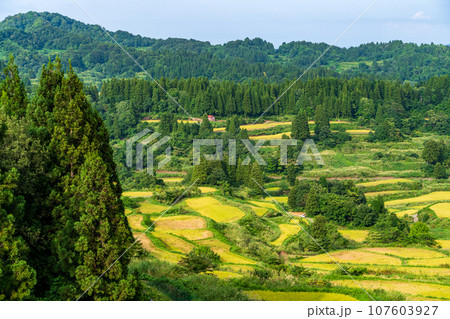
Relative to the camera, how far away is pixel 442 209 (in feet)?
137

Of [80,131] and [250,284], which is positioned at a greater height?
[80,131]

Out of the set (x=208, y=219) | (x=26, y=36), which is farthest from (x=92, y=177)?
(x=26, y=36)

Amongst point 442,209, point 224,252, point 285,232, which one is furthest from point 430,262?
point 442,209

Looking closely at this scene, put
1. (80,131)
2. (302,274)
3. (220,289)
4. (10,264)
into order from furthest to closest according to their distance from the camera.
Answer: (302,274) < (220,289) < (80,131) < (10,264)

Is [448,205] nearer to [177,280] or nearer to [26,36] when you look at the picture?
[177,280]

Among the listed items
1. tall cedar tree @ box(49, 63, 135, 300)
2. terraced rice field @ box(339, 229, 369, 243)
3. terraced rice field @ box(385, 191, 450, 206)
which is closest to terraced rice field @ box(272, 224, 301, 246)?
terraced rice field @ box(339, 229, 369, 243)

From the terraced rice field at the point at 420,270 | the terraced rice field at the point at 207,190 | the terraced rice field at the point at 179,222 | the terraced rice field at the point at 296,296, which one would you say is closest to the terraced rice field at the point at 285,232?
the terraced rice field at the point at 179,222

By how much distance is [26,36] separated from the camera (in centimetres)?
15262

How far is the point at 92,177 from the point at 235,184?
1418 inches

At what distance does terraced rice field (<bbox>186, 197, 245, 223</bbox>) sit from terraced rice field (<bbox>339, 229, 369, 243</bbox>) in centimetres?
711

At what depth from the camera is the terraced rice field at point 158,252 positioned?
22281mm

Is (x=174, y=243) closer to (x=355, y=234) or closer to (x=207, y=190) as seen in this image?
(x=355, y=234)

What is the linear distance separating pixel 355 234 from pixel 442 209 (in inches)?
421

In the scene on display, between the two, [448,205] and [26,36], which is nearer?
[448,205]
